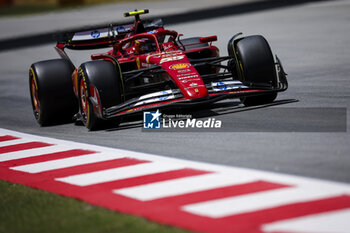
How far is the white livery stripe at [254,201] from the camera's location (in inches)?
210

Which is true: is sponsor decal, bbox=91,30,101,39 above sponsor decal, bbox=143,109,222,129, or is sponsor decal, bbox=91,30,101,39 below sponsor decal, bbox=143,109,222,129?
above

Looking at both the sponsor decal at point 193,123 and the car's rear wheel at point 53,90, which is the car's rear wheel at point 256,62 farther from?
the car's rear wheel at point 53,90

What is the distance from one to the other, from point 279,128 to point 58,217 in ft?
10.9

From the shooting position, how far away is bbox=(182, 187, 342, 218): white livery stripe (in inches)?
210

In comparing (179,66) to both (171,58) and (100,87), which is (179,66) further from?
(100,87)

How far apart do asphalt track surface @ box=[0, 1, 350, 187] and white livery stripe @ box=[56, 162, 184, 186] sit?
40 centimetres

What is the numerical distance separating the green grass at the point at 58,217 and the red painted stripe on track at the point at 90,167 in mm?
581

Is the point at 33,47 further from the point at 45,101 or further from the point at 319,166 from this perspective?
the point at 319,166

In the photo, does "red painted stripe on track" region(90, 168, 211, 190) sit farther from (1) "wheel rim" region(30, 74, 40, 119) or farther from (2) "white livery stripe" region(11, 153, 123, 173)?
(1) "wheel rim" region(30, 74, 40, 119)

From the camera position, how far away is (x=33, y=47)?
24.6 metres

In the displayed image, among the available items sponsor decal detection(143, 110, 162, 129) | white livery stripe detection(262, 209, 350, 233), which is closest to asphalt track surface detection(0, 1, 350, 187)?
sponsor decal detection(143, 110, 162, 129)

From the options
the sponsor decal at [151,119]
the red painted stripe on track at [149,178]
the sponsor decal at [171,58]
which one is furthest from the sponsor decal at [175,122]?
the red painted stripe on track at [149,178]

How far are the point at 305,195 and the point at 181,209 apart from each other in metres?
0.97

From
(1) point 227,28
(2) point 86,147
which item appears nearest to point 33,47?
(1) point 227,28
